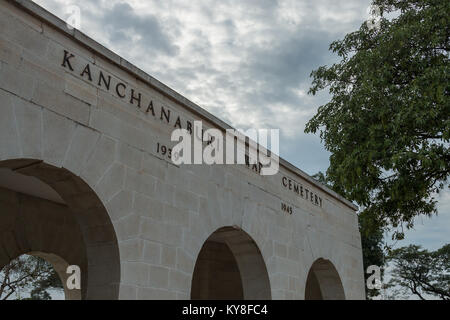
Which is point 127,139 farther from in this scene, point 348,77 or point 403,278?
point 403,278

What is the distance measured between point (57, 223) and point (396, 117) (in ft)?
28.8

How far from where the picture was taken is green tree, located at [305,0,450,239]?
12.2 metres

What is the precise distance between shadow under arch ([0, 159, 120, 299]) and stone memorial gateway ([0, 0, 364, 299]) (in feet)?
0.06

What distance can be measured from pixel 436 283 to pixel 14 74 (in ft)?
129

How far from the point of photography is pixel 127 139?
6461 millimetres

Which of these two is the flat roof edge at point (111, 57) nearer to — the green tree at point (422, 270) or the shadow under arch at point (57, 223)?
the shadow under arch at point (57, 223)

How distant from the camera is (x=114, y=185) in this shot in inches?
240

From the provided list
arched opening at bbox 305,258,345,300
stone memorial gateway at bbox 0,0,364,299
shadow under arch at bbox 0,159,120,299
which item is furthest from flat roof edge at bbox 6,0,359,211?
arched opening at bbox 305,258,345,300

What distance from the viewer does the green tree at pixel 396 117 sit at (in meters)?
12.2

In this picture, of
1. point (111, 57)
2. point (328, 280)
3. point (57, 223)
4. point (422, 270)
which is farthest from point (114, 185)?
point (422, 270)

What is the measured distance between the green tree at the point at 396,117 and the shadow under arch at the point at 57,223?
7.68m

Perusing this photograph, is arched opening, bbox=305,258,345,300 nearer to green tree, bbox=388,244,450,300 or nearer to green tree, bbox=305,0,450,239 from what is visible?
green tree, bbox=305,0,450,239
